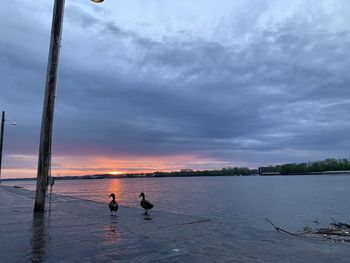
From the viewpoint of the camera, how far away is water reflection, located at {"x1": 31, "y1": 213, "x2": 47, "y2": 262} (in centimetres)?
638

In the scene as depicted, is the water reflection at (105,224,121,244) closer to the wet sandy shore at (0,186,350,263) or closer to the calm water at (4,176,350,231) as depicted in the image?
the wet sandy shore at (0,186,350,263)

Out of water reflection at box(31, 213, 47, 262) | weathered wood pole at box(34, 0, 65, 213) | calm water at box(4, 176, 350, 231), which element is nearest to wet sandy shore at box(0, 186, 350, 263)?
water reflection at box(31, 213, 47, 262)

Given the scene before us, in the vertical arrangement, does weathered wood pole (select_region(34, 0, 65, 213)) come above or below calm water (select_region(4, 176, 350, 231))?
above

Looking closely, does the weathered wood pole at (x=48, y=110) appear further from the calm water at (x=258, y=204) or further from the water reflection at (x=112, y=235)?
the calm water at (x=258, y=204)

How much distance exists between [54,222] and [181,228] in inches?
147

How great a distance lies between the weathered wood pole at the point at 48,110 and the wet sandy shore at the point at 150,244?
2064 millimetres

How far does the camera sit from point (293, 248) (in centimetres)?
734

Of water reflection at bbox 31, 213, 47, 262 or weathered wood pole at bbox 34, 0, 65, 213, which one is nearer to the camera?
water reflection at bbox 31, 213, 47, 262

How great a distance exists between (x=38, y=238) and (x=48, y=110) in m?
5.71

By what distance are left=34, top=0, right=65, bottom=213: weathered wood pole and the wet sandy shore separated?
81.2 inches

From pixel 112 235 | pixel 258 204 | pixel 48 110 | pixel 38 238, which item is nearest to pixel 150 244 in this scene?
pixel 112 235

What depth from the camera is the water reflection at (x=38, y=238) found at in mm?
6375

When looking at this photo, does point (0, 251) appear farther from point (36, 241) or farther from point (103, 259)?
point (103, 259)

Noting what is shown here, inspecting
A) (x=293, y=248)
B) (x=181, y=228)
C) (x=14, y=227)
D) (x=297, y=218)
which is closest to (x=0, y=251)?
(x=14, y=227)
